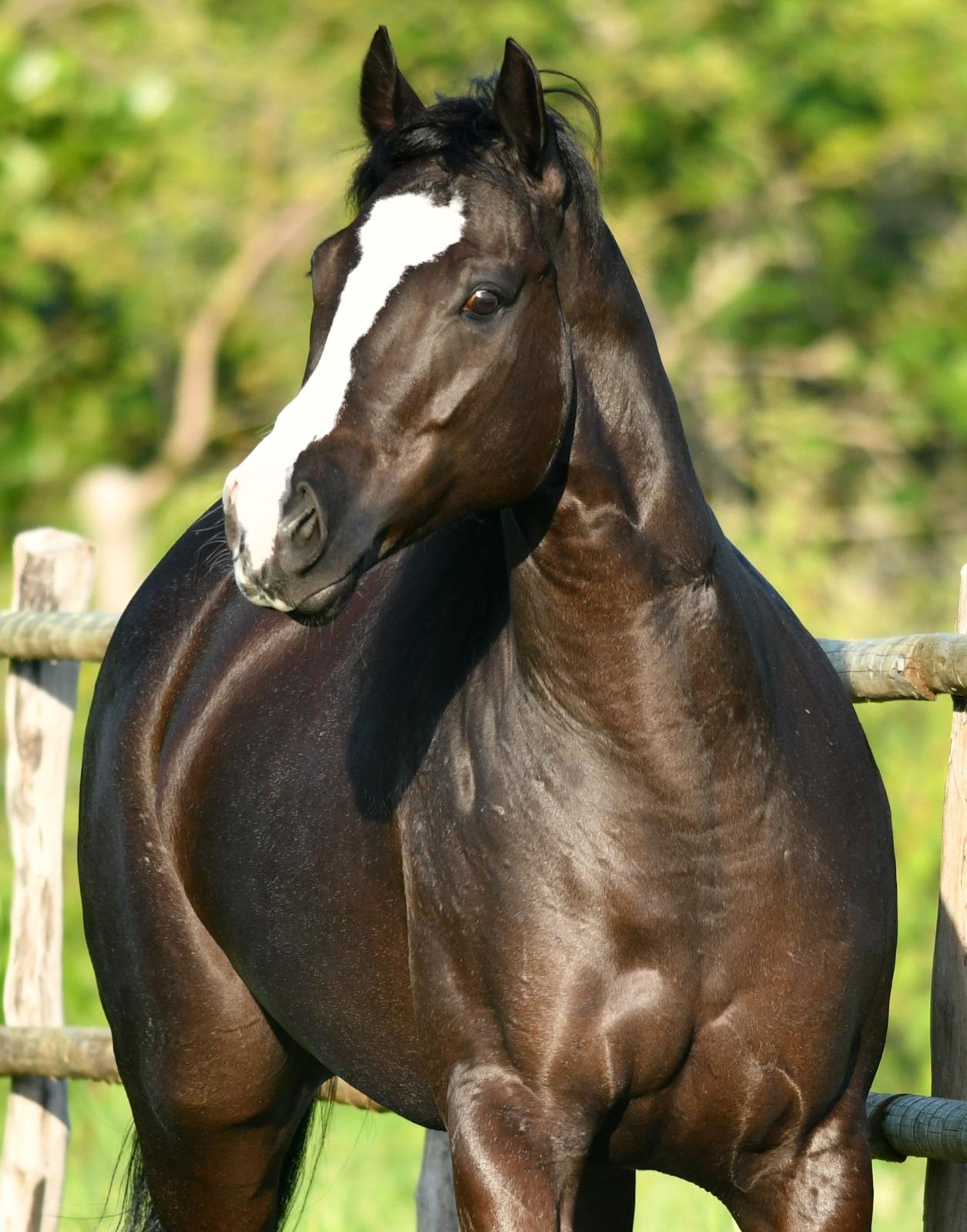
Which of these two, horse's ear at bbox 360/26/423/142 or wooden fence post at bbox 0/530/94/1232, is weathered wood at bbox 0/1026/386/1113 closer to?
wooden fence post at bbox 0/530/94/1232

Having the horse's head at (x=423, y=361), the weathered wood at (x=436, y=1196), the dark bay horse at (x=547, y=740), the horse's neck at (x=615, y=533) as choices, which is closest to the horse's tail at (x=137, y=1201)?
the weathered wood at (x=436, y=1196)

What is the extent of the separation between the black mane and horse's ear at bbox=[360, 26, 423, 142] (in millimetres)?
135

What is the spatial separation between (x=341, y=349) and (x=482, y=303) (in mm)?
188

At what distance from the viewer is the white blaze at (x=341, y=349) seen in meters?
2.25

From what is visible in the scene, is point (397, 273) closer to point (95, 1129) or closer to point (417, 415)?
point (417, 415)

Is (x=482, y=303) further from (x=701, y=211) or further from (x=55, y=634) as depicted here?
(x=701, y=211)

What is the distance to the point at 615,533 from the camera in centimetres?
254

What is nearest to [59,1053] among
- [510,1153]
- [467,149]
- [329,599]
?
[510,1153]

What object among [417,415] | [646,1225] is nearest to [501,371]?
[417,415]

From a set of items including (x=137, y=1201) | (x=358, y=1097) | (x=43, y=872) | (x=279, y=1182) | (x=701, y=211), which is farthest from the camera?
(x=701, y=211)

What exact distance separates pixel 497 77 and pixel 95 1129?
4.19m

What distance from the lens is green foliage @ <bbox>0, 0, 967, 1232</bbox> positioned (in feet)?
41.1

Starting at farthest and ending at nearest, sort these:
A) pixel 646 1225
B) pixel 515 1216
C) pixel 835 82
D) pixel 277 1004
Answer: pixel 835 82 < pixel 646 1225 < pixel 277 1004 < pixel 515 1216

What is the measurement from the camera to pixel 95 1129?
5.84 m
